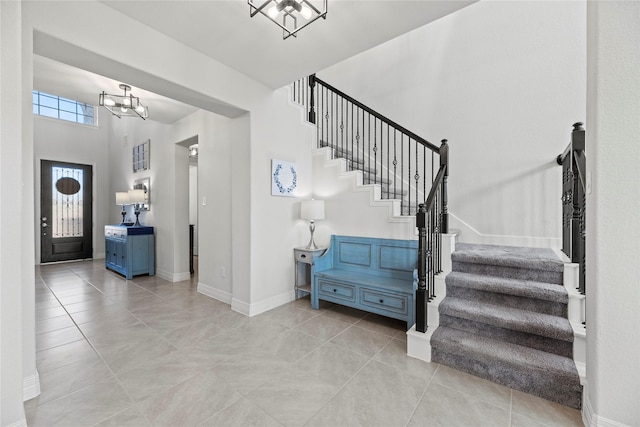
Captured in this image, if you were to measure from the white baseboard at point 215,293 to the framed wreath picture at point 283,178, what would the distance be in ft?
5.03

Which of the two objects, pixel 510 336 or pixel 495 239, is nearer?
pixel 510 336

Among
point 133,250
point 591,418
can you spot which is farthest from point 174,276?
point 591,418

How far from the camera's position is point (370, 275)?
3375 mm

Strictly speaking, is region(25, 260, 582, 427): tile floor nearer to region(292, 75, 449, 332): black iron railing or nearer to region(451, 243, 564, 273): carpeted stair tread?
region(292, 75, 449, 332): black iron railing

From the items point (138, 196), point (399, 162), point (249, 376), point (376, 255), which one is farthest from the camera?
point (138, 196)

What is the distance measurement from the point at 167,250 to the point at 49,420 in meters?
3.61

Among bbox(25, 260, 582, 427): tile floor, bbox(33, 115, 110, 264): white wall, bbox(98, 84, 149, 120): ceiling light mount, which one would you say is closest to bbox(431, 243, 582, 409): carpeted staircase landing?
bbox(25, 260, 582, 427): tile floor

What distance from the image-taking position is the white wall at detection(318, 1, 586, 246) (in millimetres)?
3283

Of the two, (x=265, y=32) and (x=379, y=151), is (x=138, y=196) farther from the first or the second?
(x=379, y=151)

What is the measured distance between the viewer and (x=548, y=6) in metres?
3.31

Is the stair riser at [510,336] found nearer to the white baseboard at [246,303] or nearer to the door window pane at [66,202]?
the white baseboard at [246,303]

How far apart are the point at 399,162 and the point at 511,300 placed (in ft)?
8.73
